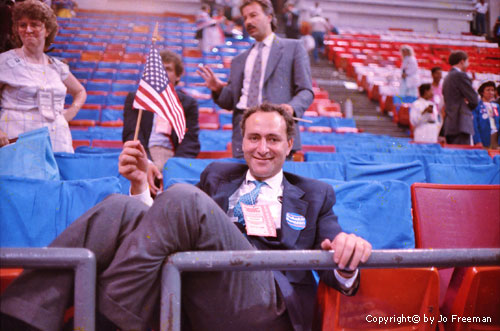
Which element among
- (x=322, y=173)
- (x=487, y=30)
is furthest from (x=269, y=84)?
(x=487, y=30)

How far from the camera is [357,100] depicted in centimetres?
736

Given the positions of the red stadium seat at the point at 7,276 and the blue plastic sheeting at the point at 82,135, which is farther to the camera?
the blue plastic sheeting at the point at 82,135

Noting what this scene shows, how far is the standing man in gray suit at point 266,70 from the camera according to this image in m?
2.09

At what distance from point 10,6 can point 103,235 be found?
1309mm

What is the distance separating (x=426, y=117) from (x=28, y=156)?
3727 millimetres

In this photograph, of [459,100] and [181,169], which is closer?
[181,169]

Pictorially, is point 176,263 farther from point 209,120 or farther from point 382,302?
point 209,120

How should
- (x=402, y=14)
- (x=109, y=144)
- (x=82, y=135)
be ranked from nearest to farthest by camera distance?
(x=109, y=144) < (x=82, y=135) < (x=402, y=14)

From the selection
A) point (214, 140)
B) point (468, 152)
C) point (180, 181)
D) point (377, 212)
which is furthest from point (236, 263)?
point (214, 140)

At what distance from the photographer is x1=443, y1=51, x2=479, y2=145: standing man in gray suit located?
3623 mm

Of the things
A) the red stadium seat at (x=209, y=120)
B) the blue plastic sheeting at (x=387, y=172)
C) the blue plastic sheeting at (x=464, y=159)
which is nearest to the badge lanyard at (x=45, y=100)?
the blue plastic sheeting at (x=387, y=172)

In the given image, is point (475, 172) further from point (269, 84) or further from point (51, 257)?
point (51, 257)

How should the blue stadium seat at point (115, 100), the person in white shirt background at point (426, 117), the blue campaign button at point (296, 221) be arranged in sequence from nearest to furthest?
A: the blue campaign button at point (296, 221)
the person in white shirt background at point (426, 117)
the blue stadium seat at point (115, 100)

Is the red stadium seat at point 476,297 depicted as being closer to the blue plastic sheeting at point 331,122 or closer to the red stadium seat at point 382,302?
the red stadium seat at point 382,302
